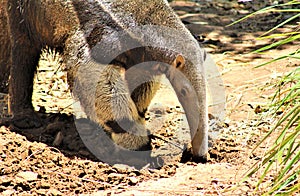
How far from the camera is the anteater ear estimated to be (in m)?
4.30

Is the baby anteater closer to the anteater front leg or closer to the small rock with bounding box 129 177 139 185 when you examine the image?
the anteater front leg

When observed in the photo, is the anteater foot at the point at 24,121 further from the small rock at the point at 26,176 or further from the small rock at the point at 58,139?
the small rock at the point at 26,176

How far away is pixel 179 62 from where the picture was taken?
4332 mm

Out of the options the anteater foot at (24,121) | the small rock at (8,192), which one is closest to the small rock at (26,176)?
the small rock at (8,192)

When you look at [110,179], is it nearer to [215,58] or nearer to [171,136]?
[171,136]

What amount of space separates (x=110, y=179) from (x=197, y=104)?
0.92 m

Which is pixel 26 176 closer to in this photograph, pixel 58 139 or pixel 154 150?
pixel 58 139

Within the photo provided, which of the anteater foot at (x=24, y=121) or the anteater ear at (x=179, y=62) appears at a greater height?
the anteater ear at (x=179, y=62)

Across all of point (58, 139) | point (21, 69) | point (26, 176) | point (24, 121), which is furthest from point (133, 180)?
point (21, 69)

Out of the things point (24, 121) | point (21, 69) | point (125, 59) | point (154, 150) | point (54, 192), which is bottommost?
point (154, 150)

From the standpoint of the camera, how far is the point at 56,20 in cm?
478

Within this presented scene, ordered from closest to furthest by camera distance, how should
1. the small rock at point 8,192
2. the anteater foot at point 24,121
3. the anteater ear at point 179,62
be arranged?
1. the small rock at point 8,192
2. the anteater ear at point 179,62
3. the anteater foot at point 24,121

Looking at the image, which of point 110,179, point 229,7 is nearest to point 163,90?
point 110,179

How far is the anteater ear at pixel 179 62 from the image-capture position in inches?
169
